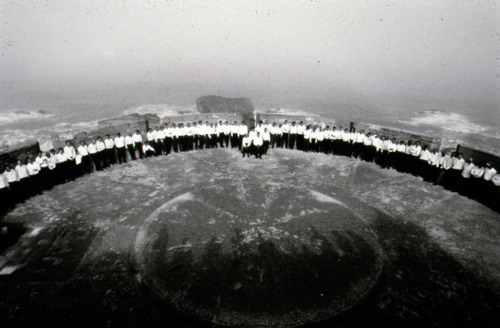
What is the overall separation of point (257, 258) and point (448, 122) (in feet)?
134

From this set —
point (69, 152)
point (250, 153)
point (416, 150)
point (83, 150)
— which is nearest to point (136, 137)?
point (83, 150)

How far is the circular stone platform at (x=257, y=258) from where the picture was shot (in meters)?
5.51

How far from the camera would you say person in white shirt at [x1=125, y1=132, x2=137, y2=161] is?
496 inches

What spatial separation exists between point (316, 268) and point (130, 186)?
23.8 feet

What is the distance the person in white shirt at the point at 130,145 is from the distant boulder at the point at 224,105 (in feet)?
84.3

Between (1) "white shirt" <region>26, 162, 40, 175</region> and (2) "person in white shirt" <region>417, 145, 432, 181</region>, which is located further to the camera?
(2) "person in white shirt" <region>417, 145, 432, 181</region>

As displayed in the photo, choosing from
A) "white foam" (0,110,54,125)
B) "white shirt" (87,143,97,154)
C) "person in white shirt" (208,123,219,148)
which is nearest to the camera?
"white shirt" (87,143,97,154)

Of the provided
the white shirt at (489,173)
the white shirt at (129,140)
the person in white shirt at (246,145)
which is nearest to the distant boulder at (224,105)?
the person in white shirt at (246,145)

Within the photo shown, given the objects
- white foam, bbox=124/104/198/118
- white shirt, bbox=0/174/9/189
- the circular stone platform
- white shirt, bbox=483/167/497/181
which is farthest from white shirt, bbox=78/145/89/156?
white foam, bbox=124/104/198/118

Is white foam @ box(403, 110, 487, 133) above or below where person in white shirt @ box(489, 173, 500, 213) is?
below

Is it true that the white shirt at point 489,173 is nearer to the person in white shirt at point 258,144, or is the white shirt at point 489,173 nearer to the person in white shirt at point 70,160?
the person in white shirt at point 258,144

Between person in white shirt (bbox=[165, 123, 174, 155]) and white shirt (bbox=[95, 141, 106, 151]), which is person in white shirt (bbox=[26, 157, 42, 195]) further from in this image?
person in white shirt (bbox=[165, 123, 174, 155])

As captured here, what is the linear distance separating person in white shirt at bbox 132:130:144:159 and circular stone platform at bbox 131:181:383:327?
471 centimetres

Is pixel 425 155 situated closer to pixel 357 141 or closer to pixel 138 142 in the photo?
pixel 357 141
